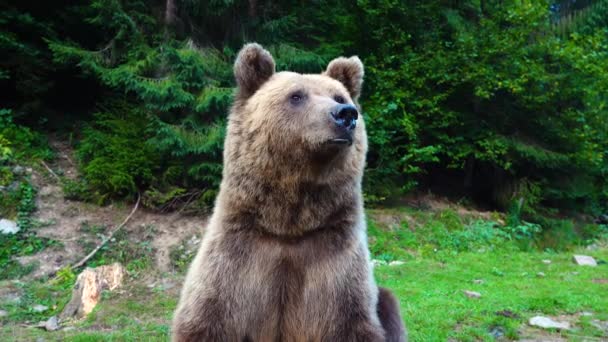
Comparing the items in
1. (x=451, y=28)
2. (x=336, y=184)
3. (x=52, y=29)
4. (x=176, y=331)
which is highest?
(x=451, y=28)

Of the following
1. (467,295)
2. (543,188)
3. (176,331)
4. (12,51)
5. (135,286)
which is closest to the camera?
(176,331)

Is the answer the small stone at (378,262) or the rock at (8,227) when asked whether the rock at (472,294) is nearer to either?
the small stone at (378,262)

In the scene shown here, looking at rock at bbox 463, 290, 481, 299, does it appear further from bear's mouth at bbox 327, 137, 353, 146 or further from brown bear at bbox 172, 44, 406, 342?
bear's mouth at bbox 327, 137, 353, 146

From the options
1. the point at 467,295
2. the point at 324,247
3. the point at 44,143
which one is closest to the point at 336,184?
the point at 324,247

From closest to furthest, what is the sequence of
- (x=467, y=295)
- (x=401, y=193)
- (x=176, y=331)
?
(x=176, y=331) → (x=467, y=295) → (x=401, y=193)

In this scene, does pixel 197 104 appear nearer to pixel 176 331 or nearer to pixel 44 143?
pixel 44 143

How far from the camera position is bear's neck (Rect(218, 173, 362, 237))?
120 inches

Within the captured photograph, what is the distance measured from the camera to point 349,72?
372 centimetres

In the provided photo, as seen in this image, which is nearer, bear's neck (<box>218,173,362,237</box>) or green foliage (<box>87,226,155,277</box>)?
bear's neck (<box>218,173,362,237</box>)

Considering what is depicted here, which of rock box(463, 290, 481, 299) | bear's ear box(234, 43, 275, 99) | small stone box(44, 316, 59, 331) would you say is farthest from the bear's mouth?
rock box(463, 290, 481, 299)

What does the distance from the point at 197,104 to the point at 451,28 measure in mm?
8458

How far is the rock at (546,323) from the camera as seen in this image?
557 cm

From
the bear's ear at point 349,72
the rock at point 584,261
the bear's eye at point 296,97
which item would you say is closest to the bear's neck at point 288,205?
the bear's eye at point 296,97

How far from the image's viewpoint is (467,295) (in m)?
7.38
